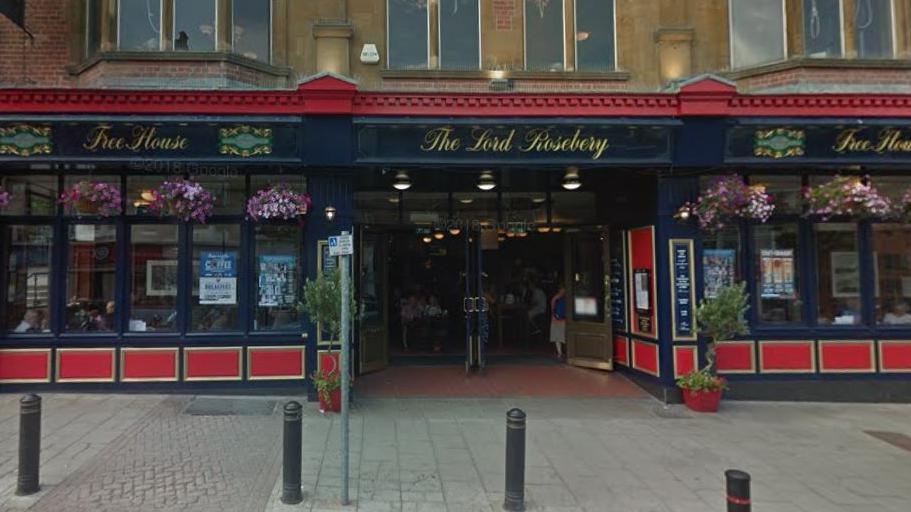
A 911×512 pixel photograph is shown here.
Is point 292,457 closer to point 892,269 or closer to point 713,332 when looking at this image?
point 713,332

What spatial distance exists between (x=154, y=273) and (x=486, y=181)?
5.46 meters

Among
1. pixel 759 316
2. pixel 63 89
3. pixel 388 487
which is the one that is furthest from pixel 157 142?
pixel 759 316

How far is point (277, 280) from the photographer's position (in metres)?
9.16

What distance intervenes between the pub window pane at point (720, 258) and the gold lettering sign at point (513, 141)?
2.37 meters

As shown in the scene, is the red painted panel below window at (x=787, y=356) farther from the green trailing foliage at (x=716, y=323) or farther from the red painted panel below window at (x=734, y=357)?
the green trailing foliage at (x=716, y=323)

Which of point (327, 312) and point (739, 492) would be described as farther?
point (327, 312)

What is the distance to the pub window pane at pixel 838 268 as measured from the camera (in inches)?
369

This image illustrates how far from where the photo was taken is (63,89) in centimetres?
802

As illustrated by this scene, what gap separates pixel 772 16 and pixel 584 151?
418cm

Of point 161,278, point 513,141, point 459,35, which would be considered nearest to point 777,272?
point 513,141

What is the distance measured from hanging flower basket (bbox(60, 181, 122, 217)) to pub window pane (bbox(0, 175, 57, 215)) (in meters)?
0.27

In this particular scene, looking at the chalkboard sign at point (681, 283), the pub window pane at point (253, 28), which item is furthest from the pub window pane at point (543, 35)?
the pub window pane at point (253, 28)

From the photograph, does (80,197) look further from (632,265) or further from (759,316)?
(759,316)

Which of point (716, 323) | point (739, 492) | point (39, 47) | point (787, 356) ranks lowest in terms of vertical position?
point (739, 492)
